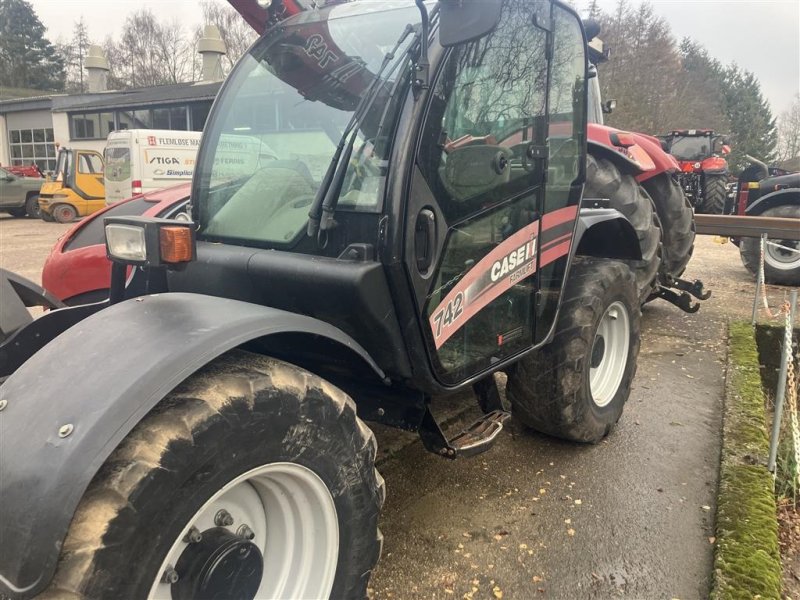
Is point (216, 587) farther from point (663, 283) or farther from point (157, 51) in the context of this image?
point (157, 51)

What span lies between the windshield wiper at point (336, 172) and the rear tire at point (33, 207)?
22.2 metres

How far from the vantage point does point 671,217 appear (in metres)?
6.11

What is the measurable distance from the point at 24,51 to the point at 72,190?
47.0 m

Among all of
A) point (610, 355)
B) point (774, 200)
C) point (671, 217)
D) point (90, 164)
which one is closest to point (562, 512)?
point (610, 355)

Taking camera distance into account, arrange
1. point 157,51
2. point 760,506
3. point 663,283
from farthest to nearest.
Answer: point 157,51, point 663,283, point 760,506

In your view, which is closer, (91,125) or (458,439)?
(458,439)

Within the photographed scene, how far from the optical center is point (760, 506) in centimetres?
296

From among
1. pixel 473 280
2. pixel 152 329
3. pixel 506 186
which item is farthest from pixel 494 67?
pixel 152 329

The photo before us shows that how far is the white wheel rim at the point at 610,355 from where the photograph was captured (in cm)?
393

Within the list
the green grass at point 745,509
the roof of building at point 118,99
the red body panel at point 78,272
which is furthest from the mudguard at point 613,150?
the roof of building at point 118,99

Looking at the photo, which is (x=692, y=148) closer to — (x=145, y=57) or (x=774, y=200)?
(x=774, y=200)

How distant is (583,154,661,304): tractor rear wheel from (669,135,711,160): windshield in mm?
13271

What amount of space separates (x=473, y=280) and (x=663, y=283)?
4.57 meters

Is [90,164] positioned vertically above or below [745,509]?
above
